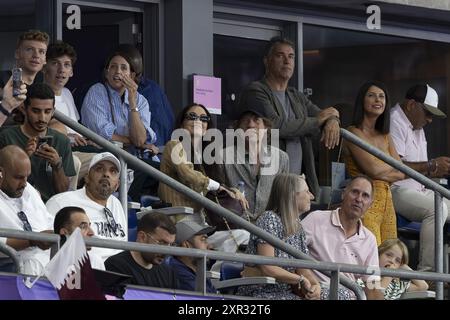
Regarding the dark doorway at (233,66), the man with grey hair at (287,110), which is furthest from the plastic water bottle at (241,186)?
the dark doorway at (233,66)

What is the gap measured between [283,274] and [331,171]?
11.2ft

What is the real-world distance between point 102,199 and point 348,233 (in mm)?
2328

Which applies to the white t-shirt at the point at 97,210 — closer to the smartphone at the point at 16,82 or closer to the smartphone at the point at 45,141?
the smartphone at the point at 45,141

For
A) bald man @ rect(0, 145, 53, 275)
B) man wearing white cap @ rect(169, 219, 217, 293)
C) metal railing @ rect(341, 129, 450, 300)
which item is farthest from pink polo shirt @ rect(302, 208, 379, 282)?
bald man @ rect(0, 145, 53, 275)

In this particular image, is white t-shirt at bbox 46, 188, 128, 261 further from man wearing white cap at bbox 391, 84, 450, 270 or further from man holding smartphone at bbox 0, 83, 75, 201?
man wearing white cap at bbox 391, 84, 450, 270

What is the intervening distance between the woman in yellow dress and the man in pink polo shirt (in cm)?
82

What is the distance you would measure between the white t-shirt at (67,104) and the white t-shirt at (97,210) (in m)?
1.52

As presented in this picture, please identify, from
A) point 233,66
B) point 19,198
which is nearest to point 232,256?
point 19,198

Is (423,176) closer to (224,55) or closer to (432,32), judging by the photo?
(224,55)

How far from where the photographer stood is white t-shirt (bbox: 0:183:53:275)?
36.9 ft

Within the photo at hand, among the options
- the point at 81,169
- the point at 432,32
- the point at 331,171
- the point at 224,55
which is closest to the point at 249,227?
the point at 81,169

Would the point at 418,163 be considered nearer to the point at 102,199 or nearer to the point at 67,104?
the point at 67,104

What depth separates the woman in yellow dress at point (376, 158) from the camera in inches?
596

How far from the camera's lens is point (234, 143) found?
14.6 meters
